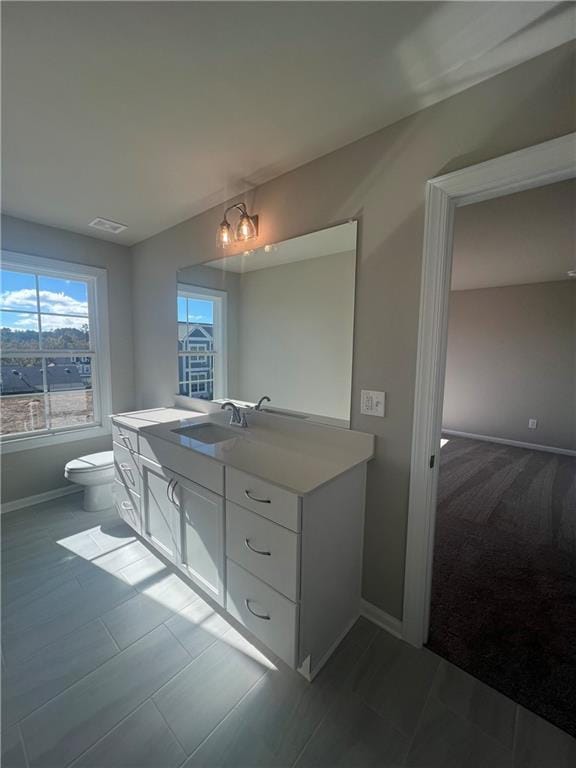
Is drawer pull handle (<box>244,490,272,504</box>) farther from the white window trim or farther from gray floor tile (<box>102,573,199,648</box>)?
the white window trim

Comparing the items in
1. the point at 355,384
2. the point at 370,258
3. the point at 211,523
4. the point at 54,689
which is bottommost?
the point at 54,689

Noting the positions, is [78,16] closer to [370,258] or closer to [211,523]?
[370,258]

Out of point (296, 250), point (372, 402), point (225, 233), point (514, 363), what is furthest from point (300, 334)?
point (514, 363)

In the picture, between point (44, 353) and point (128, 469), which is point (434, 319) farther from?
point (44, 353)

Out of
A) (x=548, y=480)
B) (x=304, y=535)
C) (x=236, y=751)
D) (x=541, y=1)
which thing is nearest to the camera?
(x=541, y=1)

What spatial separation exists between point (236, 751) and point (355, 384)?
58.9 inches

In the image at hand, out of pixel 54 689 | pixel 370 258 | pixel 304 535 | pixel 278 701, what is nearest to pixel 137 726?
pixel 54 689

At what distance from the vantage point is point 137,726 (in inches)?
45.1

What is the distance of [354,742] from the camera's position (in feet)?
3.65

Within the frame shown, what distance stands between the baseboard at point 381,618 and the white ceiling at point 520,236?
2.66m

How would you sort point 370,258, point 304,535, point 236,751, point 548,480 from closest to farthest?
point 236,751
point 304,535
point 370,258
point 548,480

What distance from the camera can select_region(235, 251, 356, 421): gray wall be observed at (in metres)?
1.68

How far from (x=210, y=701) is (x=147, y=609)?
637mm

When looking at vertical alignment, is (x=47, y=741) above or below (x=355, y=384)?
below
